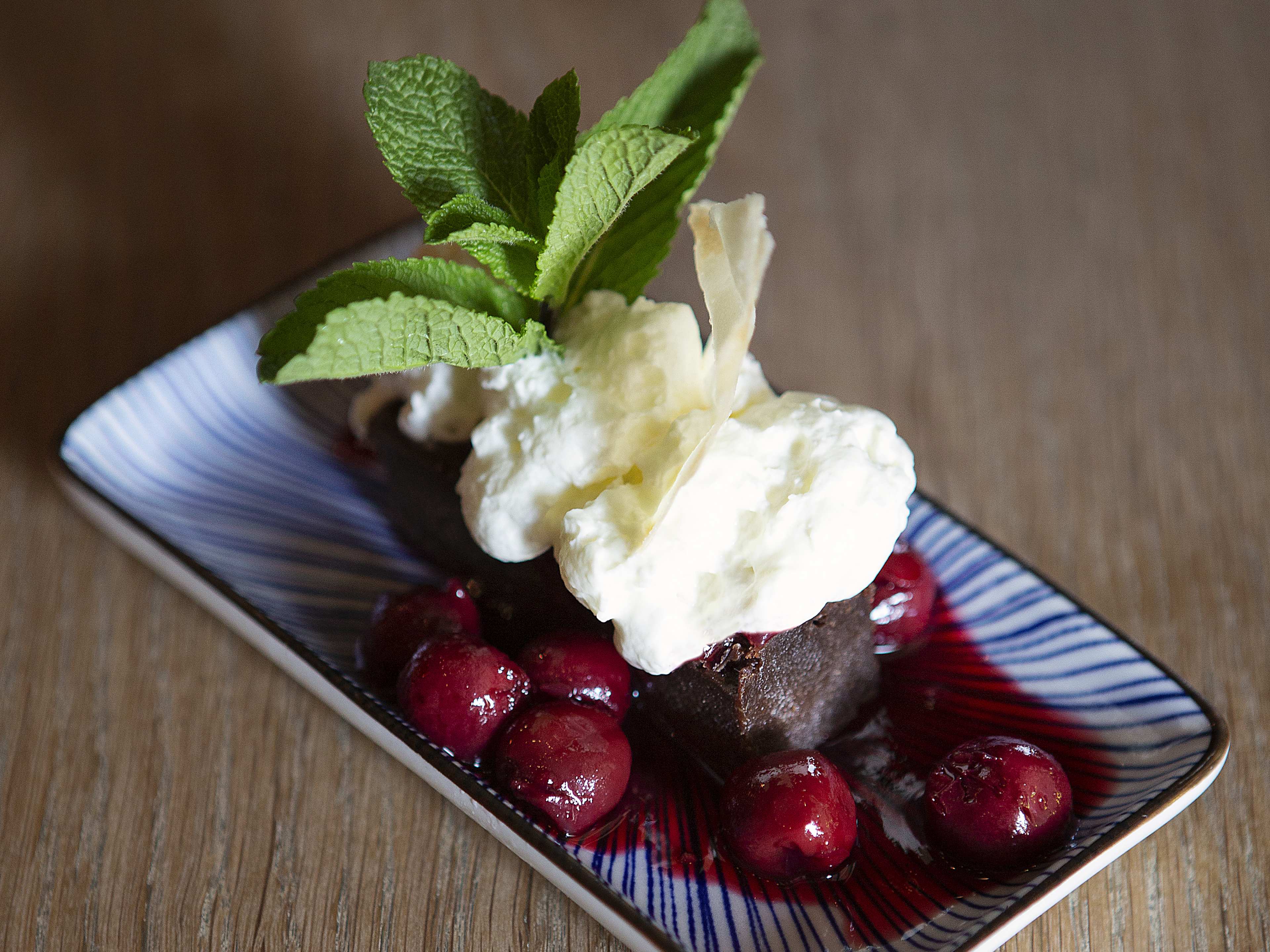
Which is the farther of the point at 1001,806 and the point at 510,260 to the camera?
the point at 510,260

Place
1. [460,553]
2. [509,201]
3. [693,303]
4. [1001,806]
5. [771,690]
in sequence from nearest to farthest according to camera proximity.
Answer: [1001,806], [771,690], [509,201], [460,553], [693,303]

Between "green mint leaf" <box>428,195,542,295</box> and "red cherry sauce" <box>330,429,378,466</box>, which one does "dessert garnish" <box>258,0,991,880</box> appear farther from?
"red cherry sauce" <box>330,429,378,466</box>

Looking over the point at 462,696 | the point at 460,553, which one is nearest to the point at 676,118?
the point at 460,553

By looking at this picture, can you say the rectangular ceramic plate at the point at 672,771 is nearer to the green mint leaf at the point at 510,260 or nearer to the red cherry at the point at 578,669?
the red cherry at the point at 578,669

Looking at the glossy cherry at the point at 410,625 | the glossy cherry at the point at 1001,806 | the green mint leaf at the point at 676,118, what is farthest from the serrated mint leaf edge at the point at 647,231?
the glossy cherry at the point at 1001,806

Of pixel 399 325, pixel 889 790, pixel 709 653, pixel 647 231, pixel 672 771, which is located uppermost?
pixel 399 325

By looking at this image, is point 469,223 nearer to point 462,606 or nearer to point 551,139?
point 551,139

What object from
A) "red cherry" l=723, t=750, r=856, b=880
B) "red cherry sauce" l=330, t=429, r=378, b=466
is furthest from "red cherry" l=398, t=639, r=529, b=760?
"red cherry sauce" l=330, t=429, r=378, b=466

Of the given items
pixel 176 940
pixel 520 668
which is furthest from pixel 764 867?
pixel 176 940
